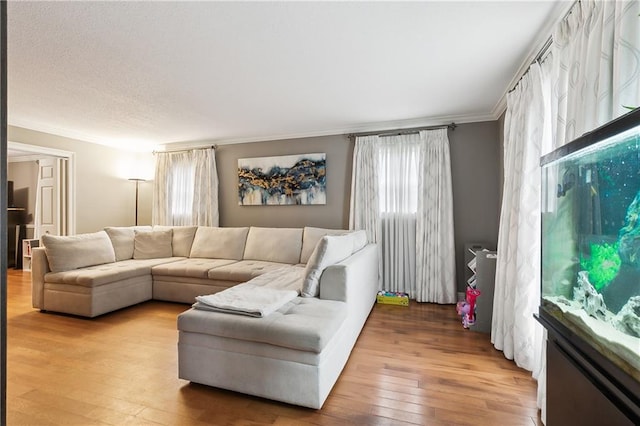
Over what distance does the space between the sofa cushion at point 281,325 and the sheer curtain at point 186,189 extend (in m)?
3.18

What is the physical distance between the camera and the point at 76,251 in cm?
340

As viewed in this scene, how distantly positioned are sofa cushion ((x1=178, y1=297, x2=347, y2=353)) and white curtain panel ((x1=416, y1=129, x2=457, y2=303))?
207cm

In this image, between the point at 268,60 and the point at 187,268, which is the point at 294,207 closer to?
the point at 187,268

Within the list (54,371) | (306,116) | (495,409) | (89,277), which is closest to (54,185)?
(89,277)

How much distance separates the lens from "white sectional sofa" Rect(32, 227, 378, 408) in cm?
168

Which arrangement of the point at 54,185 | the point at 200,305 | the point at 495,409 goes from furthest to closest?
the point at 54,185, the point at 200,305, the point at 495,409

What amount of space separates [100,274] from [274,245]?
1.95m

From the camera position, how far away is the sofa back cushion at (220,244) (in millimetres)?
4125

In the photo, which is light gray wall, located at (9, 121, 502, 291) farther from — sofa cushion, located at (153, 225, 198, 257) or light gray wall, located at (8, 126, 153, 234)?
sofa cushion, located at (153, 225, 198, 257)

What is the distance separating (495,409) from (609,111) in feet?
5.36

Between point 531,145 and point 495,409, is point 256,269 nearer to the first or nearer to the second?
point 495,409

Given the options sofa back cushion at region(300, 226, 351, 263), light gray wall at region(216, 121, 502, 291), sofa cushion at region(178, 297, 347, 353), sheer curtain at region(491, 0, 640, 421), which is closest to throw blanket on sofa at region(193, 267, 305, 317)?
sofa cushion at region(178, 297, 347, 353)

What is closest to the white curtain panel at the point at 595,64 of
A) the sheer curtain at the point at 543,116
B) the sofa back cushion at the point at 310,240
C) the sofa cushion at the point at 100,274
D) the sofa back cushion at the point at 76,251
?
the sheer curtain at the point at 543,116

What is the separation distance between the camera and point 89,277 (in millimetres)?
3059
